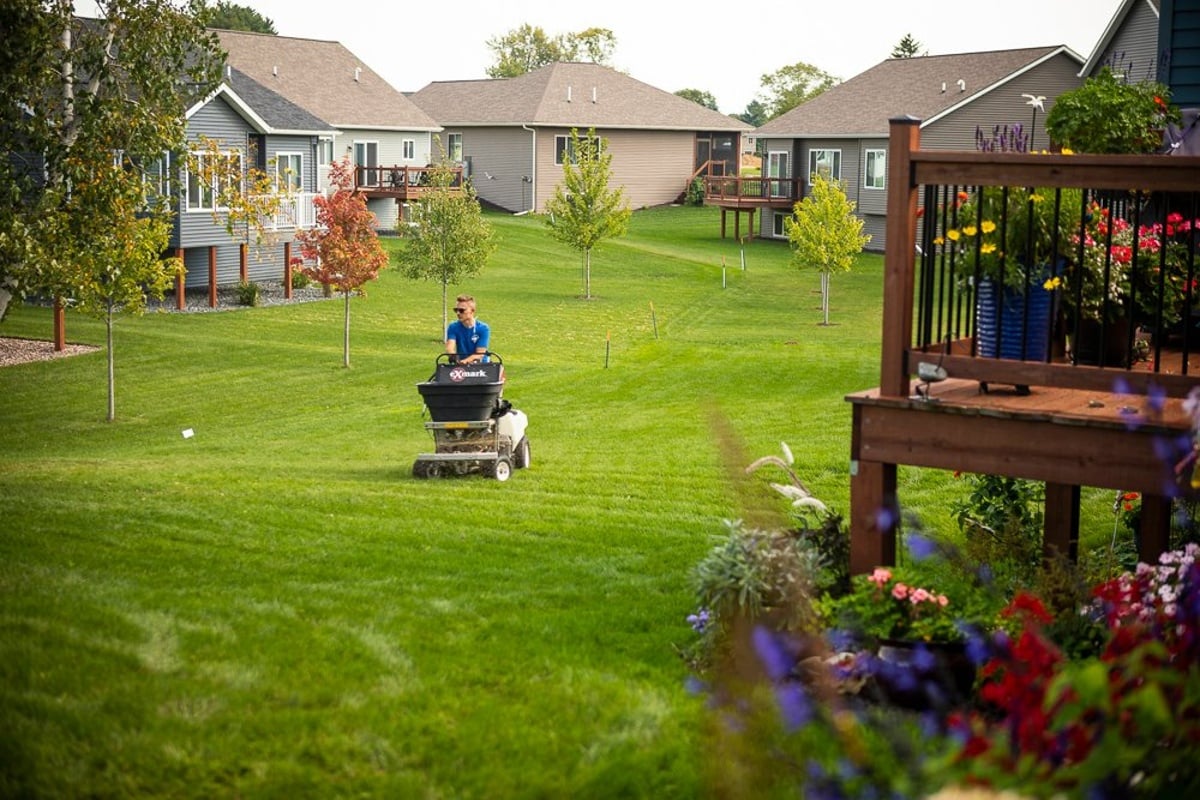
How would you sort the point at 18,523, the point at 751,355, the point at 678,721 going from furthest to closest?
1. the point at 751,355
2. the point at 18,523
3. the point at 678,721

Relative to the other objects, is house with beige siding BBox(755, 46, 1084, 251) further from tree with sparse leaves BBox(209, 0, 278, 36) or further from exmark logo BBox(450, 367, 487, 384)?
tree with sparse leaves BBox(209, 0, 278, 36)

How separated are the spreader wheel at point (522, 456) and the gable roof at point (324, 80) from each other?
39166 mm

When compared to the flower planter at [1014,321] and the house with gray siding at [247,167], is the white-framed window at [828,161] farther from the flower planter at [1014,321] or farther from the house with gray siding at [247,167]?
the flower planter at [1014,321]

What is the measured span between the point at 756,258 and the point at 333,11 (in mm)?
26117

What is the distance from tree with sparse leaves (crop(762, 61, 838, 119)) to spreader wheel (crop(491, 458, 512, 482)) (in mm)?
94104

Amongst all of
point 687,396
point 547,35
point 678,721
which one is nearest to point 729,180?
point 687,396

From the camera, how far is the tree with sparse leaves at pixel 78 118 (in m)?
18.3

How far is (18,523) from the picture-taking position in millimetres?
10266

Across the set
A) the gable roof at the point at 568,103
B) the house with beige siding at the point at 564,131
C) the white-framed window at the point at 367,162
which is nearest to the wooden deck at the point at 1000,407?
the white-framed window at the point at 367,162

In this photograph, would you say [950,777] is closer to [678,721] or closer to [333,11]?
[678,721]

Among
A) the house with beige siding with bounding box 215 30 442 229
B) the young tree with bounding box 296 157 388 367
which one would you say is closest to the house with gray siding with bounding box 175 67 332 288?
the young tree with bounding box 296 157 388 367

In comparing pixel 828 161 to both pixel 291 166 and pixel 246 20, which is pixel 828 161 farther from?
pixel 246 20

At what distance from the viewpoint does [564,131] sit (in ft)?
214

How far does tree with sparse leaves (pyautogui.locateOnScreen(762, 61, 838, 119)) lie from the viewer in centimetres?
10688
